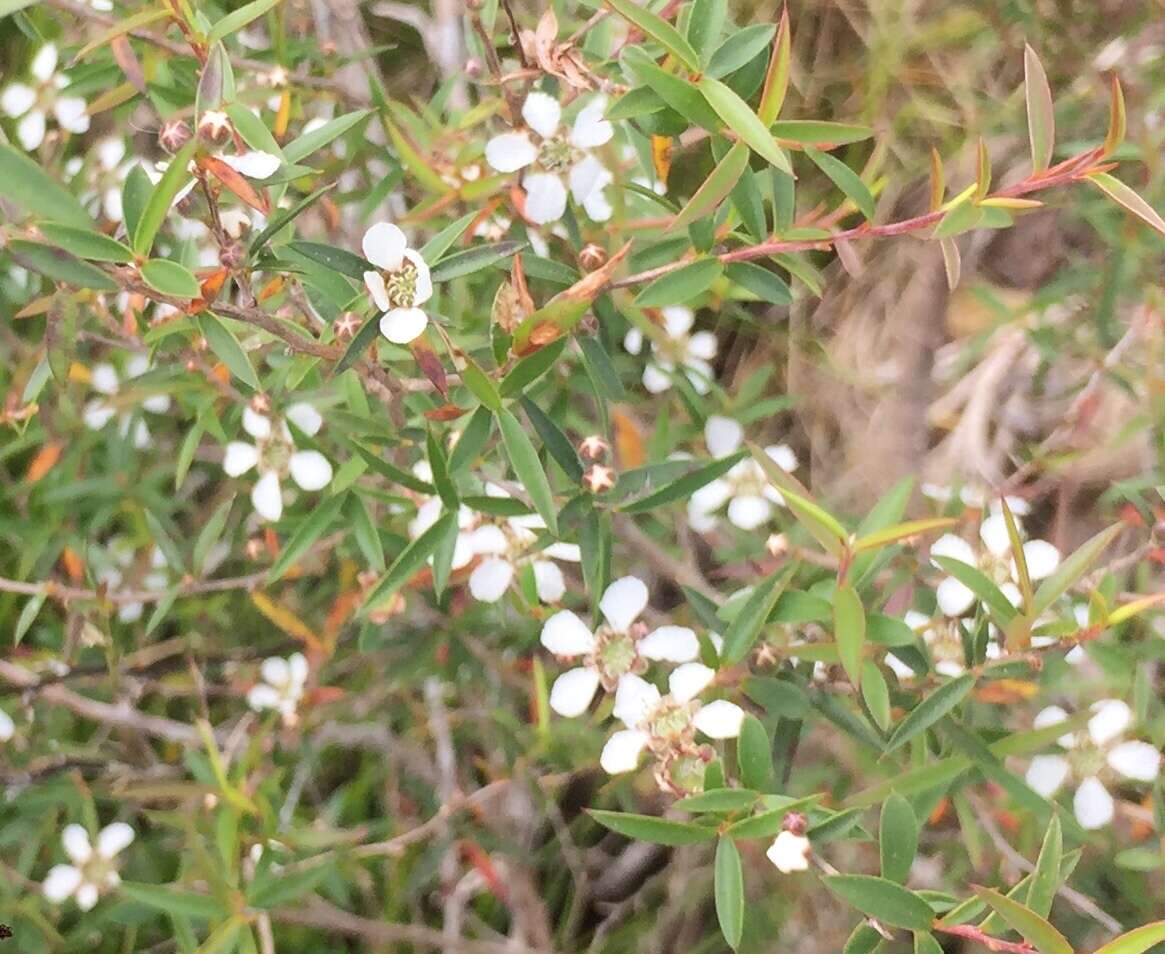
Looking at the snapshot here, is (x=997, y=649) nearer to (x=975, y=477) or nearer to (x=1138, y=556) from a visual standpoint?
(x=1138, y=556)

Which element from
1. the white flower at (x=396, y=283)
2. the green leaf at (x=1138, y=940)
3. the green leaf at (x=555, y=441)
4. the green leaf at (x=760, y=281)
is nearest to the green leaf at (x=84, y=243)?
the white flower at (x=396, y=283)

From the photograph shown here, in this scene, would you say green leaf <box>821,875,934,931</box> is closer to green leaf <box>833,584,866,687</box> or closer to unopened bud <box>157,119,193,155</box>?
green leaf <box>833,584,866,687</box>

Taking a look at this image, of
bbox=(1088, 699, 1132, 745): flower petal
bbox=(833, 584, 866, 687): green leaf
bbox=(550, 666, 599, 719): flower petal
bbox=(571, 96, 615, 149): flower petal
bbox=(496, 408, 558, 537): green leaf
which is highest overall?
bbox=(571, 96, 615, 149): flower petal

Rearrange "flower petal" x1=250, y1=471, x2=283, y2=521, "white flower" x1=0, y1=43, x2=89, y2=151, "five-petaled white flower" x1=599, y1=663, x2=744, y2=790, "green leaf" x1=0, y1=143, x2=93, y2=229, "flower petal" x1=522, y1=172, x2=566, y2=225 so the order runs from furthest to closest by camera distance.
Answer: "white flower" x1=0, y1=43, x2=89, y2=151
"flower petal" x1=250, y1=471, x2=283, y2=521
"flower petal" x1=522, y1=172, x2=566, y2=225
"five-petaled white flower" x1=599, y1=663, x2=744, y2=790
"green leaf" x1=0, y1=143, x2=93, y2=229

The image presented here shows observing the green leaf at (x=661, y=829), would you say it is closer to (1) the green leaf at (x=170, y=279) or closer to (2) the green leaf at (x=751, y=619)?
(2) the green leaf at (x=751, y=619)

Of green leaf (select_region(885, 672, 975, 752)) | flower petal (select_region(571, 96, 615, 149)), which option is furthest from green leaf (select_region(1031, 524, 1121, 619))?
flower petal (select_region(571, 96, 615, 149))

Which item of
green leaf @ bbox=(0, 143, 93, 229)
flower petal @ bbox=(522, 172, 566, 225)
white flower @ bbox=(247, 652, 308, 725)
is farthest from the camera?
white flower @ bbox=(247, 652, 308, 725)

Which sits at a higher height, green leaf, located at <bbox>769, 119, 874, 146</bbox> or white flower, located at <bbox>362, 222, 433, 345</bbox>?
green leaf, located at <bbox>769, 119, 874, 146</bbox>
